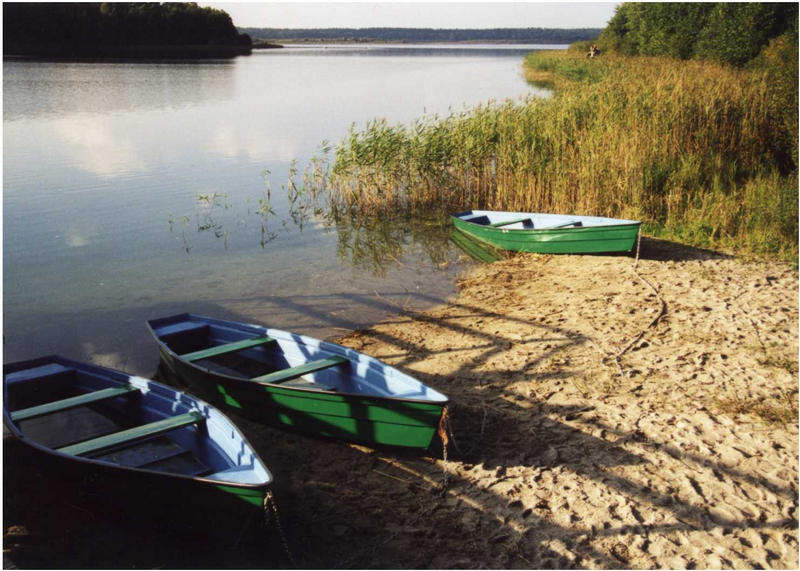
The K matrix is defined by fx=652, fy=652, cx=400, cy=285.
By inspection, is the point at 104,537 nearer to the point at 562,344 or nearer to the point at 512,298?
the point at 562,344

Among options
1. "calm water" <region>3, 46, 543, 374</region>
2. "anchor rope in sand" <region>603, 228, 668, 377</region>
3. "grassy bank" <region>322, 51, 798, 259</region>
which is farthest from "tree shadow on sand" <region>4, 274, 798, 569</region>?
"grassy bank" <region>322, 51, 798, 259</region>

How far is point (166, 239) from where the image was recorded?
516 inches

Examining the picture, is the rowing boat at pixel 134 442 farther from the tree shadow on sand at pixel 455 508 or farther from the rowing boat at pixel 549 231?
the rowing boat at pixel 549 231

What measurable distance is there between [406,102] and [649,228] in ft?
80.2

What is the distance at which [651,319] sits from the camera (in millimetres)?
7973

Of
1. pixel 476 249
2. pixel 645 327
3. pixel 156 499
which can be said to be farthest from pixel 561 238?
pixel 156 499

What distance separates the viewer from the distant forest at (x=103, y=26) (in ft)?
203

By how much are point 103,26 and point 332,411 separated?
7549 centimetres

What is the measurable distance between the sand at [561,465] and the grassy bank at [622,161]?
3202mm

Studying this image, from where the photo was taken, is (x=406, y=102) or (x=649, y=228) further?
(x=406, y=102)

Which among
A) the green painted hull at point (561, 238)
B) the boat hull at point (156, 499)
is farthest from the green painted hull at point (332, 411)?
the green painted hull at point (561, 238)

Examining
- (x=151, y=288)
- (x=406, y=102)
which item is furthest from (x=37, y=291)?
(x=406, y=102)

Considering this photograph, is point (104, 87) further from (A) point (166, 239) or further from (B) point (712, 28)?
(B) point (712, 28)

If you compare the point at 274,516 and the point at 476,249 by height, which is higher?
the point at 476,249
